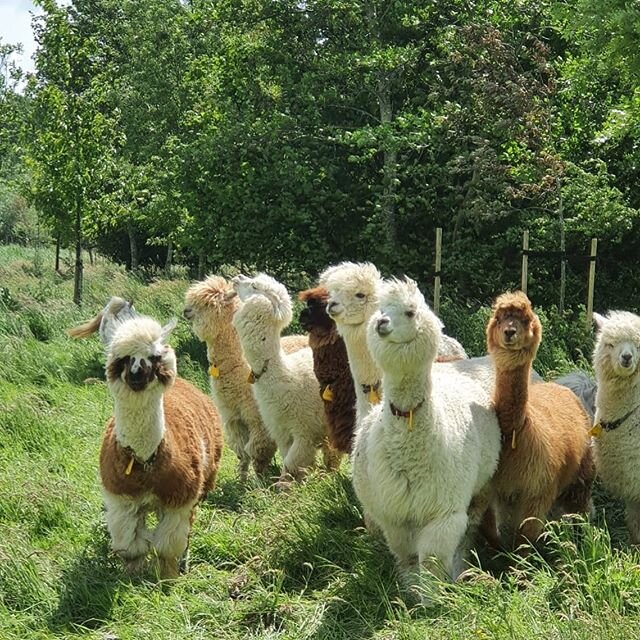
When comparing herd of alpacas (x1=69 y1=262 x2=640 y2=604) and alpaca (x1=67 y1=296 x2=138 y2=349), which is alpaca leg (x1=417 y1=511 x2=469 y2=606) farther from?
alpaca (x1=67 y1=296 x2=138 y2=349)

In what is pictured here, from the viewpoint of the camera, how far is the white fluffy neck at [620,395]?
221 inches

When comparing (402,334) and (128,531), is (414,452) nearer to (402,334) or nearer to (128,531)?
Answer: (402,334)

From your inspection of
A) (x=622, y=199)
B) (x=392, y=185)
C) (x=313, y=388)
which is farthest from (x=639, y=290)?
(x=313, y=388)

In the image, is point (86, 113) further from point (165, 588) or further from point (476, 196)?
point (165, 588)

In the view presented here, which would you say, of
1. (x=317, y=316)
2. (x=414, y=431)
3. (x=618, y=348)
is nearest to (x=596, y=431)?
(x=618, y=348)

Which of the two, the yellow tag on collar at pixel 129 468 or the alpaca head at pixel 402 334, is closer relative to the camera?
the alpaca head at pixel 402 334

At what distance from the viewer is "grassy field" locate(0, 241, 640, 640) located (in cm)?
418

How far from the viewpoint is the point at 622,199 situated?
40.4 ft

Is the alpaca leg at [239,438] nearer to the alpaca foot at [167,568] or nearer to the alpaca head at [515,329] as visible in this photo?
the alpaca foot at [167,568]

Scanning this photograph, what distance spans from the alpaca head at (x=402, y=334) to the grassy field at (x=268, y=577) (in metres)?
1.14

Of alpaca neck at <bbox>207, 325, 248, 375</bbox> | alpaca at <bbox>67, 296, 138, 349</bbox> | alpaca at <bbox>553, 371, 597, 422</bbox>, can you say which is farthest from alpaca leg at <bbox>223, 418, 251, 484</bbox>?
alpaca at <bbox>553, 371, 597, 422</bbox>

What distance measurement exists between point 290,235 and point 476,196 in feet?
9.73

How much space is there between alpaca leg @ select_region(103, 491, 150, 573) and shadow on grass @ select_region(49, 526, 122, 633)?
0.14 metres

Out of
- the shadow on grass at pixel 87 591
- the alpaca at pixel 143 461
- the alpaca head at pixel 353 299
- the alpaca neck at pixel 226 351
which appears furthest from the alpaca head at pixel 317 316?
the shadow on grass at pixel 87 591
